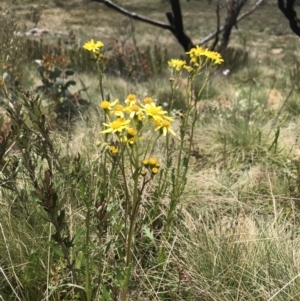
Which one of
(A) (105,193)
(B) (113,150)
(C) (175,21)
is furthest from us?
(C) (175,21)

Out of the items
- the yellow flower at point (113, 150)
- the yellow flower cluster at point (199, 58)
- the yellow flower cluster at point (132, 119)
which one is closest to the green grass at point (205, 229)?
the yellow flower at point (113, 150)

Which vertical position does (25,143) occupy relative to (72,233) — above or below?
above

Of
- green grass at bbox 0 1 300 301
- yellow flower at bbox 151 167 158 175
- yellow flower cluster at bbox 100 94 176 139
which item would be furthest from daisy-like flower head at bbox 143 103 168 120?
green grass at bbox 0 1 300 301

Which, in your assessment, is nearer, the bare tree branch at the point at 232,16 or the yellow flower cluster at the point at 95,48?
the yellow flower cluster at the point at 95,48

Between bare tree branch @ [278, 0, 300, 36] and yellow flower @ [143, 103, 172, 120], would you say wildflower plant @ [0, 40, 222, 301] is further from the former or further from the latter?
bare tree branch @ [278, 0, 300, 36]

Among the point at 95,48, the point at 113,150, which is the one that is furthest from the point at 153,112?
the point at 95,48

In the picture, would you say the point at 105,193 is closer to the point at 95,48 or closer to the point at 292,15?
the point at 95,48

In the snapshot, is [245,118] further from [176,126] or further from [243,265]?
[243,265]

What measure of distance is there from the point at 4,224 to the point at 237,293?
106 cm

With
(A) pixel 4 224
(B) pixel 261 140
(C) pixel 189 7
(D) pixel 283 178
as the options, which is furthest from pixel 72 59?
(C) pixel 189 7

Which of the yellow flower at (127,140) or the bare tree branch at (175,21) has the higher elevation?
the yellow flower at (127,140)

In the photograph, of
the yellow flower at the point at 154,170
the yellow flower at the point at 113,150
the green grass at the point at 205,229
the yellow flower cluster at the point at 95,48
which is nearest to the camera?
the yellow flower at the point at 154,170

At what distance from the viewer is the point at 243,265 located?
1892 millimetres

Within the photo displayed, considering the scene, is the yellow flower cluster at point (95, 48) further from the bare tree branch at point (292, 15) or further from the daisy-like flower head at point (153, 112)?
the bare tree branch at point (292, 15)
